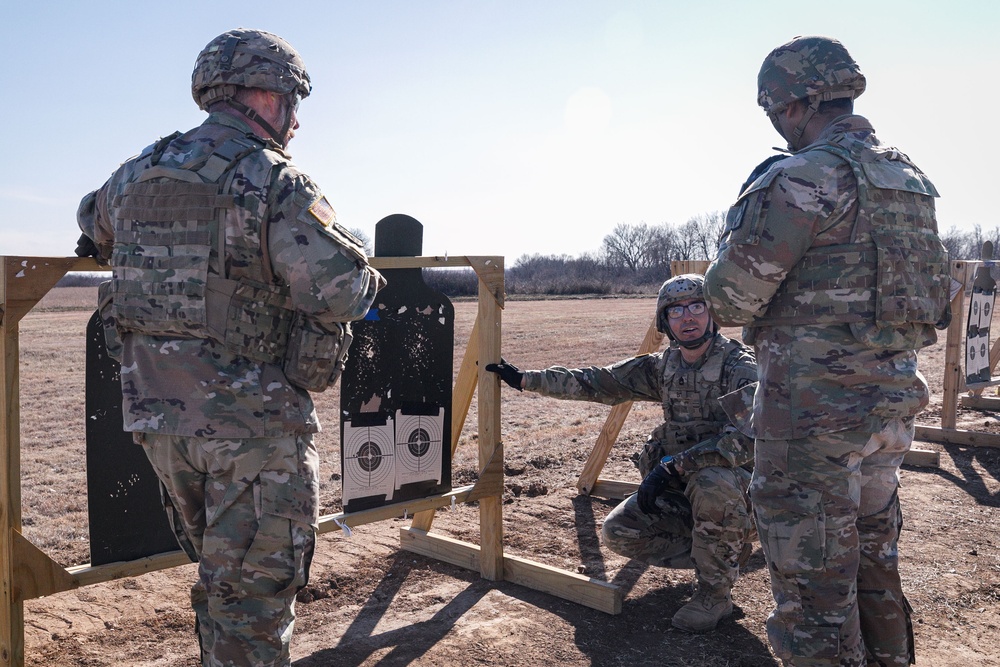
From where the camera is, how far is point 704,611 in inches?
165

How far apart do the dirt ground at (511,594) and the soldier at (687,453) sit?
0.28 m

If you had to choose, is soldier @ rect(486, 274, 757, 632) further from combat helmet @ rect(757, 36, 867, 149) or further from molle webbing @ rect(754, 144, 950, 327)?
combat helmet @ rect(757, 36, 867, 149)

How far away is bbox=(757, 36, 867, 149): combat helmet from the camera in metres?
3.14

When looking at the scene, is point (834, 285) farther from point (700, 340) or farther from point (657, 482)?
point (657, 482)

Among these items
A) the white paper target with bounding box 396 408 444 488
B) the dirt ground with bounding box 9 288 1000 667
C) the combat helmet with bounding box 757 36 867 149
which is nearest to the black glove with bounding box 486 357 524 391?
the white paper target with bounding box 396 408 444 488

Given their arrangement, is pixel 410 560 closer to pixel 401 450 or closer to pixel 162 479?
pixel 401 450

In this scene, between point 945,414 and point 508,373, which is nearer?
point 508,373

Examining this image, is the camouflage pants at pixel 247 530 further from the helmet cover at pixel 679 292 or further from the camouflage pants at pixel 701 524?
the helmet cover at pixel 679 292

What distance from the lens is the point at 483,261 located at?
4.75 metres

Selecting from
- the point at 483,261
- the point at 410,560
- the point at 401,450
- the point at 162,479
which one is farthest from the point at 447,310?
the point at 162,479

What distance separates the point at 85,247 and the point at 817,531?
3.07 meters

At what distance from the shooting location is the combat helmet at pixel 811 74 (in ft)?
10.3

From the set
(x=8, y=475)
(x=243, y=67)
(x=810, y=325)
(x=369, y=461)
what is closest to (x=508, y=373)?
(x=369, y=461)

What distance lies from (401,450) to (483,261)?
3.92ft
